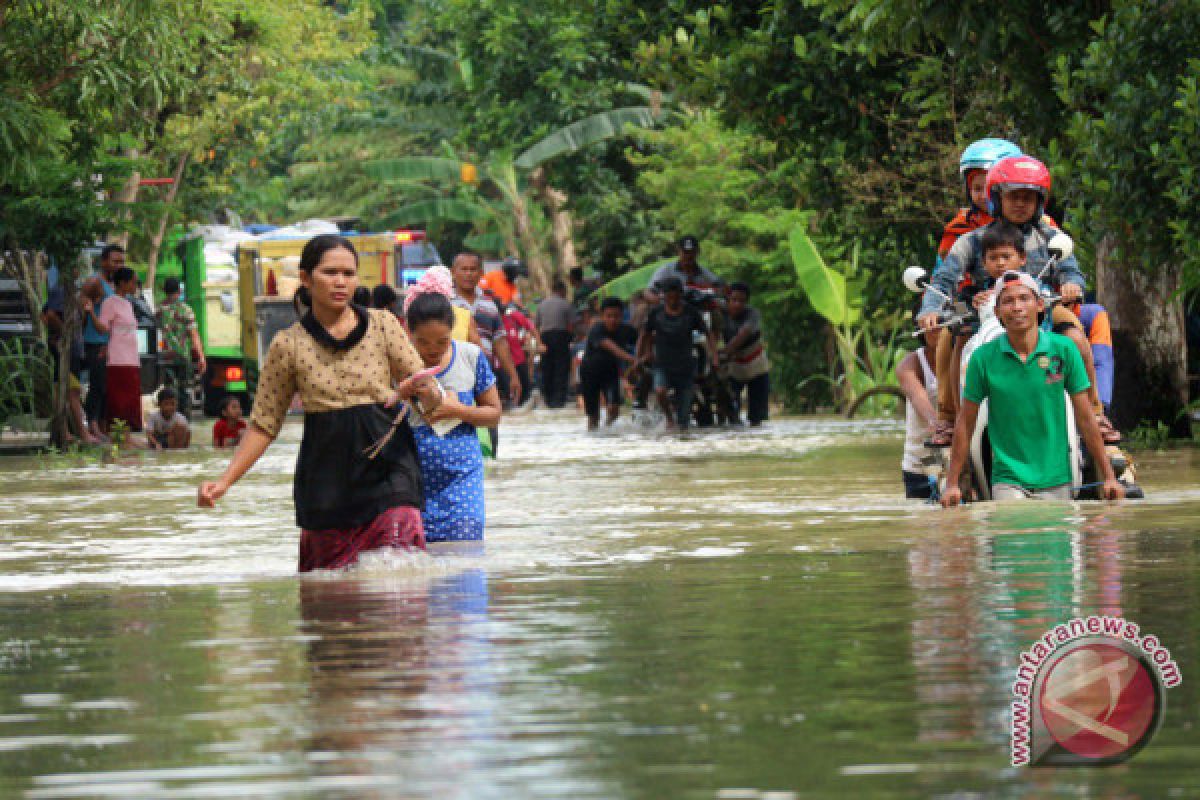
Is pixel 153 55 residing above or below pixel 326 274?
above

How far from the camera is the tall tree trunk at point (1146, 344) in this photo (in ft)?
68.9

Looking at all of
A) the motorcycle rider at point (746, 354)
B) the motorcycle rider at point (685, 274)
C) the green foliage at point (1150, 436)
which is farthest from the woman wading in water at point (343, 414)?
the motorcycle rider at point (746, 354)

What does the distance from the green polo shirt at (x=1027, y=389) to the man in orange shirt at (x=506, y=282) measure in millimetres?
23829

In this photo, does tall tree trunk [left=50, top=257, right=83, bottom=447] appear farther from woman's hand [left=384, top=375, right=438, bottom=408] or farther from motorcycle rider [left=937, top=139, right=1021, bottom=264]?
woman's hand [left=384, top=375, right=438, bottom=408]

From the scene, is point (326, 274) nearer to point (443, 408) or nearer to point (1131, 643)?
point (443, 408)

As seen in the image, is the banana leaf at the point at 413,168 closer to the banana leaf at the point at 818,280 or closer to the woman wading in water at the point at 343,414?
the banana leaf at the point at 818,280

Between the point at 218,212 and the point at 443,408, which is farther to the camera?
the point at 218,212

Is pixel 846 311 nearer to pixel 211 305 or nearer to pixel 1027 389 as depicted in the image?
pixel 211 305

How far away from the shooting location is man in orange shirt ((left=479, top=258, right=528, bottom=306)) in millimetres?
36969

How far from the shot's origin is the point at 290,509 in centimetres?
1591

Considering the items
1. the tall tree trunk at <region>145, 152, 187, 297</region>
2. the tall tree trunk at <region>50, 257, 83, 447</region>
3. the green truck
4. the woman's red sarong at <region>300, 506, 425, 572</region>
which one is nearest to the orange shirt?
the green truck

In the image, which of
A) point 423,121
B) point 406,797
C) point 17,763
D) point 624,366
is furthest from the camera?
point 423,121

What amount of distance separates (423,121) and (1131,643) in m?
59.1

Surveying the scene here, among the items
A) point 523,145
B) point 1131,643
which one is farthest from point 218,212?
point 1131,643
